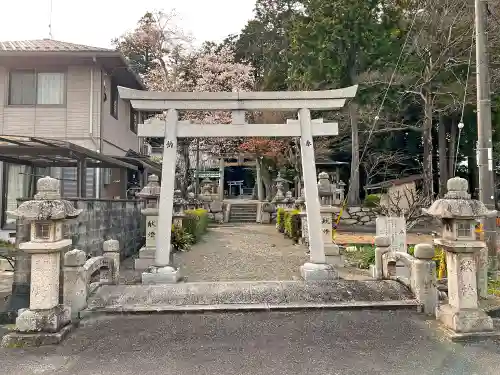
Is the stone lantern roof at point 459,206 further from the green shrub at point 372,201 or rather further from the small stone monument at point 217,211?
the small stone monument at point 217,211

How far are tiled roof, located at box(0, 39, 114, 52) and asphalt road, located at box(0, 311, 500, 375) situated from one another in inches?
468

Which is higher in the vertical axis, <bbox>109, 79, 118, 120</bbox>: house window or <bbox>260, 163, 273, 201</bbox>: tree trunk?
<bbox>109, 79, 118, 120</bbox>: house window

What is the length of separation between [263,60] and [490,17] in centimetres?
2206

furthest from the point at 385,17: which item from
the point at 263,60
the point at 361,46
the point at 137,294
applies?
the point at 137,294

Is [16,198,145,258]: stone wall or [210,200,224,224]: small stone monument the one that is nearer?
[16,198,145,258]: stone wall

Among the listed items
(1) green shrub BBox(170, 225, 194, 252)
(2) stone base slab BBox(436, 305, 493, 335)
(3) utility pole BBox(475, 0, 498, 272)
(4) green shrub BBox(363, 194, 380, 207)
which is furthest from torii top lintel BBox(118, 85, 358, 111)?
(4) green shrub BBox(363, 194, 380, 207)

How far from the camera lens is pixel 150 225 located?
35.2 feet

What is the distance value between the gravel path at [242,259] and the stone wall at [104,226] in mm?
1878

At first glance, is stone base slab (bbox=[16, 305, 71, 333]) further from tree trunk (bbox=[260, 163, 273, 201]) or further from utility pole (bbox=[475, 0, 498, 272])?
tree trunk (bbox=[260, 163, 273, 201])

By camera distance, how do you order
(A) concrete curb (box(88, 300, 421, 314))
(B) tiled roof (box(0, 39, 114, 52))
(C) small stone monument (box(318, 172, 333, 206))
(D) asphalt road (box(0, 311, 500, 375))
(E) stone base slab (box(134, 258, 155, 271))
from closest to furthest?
(D) asphalt road (box(0, 311, 500, 375)) < (A) concrete curb (box(88, 300, 421, 314)) < (E) stone base slab (box(134, 258, 155, 271)) < (C) small stone monument (box(318, 172, 333, 206)) < (B) tiled roof (box(0, 39, 114, 52))

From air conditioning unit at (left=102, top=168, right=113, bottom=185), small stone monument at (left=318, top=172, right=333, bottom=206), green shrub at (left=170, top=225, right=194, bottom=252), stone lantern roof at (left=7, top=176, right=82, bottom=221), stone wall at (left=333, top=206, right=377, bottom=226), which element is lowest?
green shrub at (left=170, top=225, right=194, bottom=252)

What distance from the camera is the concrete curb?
6.28 meters

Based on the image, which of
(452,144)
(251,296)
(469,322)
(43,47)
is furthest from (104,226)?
(452,144)

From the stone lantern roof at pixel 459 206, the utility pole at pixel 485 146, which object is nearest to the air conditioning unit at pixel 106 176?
the utility pole at pixel 485 146
